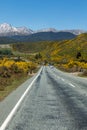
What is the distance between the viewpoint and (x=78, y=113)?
12.4 meters

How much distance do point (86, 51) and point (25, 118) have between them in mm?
167811

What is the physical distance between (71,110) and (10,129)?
403 centimetres

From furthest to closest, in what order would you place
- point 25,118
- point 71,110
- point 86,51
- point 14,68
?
point 86,51 → point 14,68 → point 71,110 → point 25,118

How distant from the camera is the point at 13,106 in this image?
578 inches

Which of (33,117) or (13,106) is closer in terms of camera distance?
(33,117)

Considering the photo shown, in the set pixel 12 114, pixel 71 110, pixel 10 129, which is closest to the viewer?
pixel 10 129

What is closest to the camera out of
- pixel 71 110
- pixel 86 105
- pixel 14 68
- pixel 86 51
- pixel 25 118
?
pixel 25 118

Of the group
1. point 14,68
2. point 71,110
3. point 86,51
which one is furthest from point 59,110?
point 86,51

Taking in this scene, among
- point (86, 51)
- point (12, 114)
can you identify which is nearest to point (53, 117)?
point (12, 114)

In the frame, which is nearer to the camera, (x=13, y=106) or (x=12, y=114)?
(x=12, y=114)

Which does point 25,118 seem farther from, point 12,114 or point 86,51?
point 86,51

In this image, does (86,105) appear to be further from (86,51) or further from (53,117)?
(86,51)

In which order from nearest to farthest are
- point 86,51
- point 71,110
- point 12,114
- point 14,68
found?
point 12,114, point 71,110, point 14,68, point 86,51

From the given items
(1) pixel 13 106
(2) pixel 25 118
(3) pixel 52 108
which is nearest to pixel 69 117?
(2) pixel 25 118
